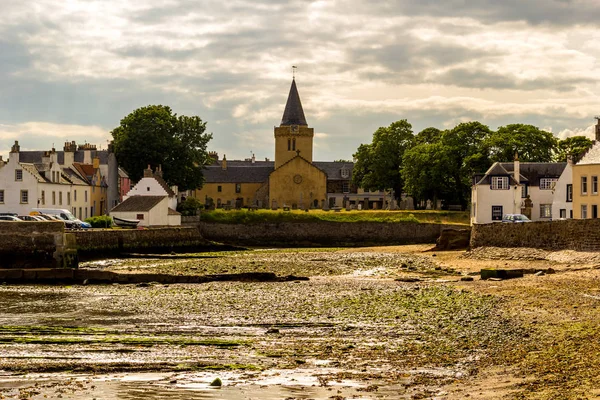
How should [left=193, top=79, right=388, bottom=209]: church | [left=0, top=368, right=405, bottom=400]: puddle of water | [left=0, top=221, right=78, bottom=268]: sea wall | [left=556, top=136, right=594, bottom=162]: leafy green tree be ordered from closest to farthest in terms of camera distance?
1. [left=0, top=368, right=405, bottom=400]: puddle of water
2. [left=0, top=221, right=78, bottom=268]: sea wall
3. [left=556, top=136, right=594, bottom=162]: leafy green tree
4. [left=193, top=79, right=388, bottom=209]: church

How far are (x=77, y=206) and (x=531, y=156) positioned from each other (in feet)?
140

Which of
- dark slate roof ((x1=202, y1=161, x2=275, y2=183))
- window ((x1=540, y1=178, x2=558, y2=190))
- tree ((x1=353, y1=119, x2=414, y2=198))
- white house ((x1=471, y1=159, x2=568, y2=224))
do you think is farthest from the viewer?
dark slate roof ((x1=202, y1=161, x2=275, y2=183))

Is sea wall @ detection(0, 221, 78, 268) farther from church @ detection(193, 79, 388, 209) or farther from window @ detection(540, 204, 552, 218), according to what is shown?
church @ detection(193, 79, 388, 209)

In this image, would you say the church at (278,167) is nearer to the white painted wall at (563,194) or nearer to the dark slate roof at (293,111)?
the dark slate roof at (293,111)

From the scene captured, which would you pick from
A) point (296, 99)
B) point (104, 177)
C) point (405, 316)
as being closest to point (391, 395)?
point (405, 316)

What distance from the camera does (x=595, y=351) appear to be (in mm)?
16453

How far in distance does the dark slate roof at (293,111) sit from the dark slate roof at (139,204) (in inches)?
1955

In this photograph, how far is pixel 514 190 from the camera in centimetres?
6650

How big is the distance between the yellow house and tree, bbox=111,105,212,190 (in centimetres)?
4208

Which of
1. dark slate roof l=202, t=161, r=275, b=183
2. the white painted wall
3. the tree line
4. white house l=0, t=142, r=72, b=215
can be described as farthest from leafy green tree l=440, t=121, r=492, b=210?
white house l=0, t=142, r=72, b=215

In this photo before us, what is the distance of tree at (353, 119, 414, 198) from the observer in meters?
98.5

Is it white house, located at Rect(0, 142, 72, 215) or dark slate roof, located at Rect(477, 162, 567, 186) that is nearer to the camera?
white house, located at Rect(0, 142, 72, 215)

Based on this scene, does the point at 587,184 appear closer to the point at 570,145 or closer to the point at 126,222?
the point at 126,222

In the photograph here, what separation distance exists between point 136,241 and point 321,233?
83.4 feet
